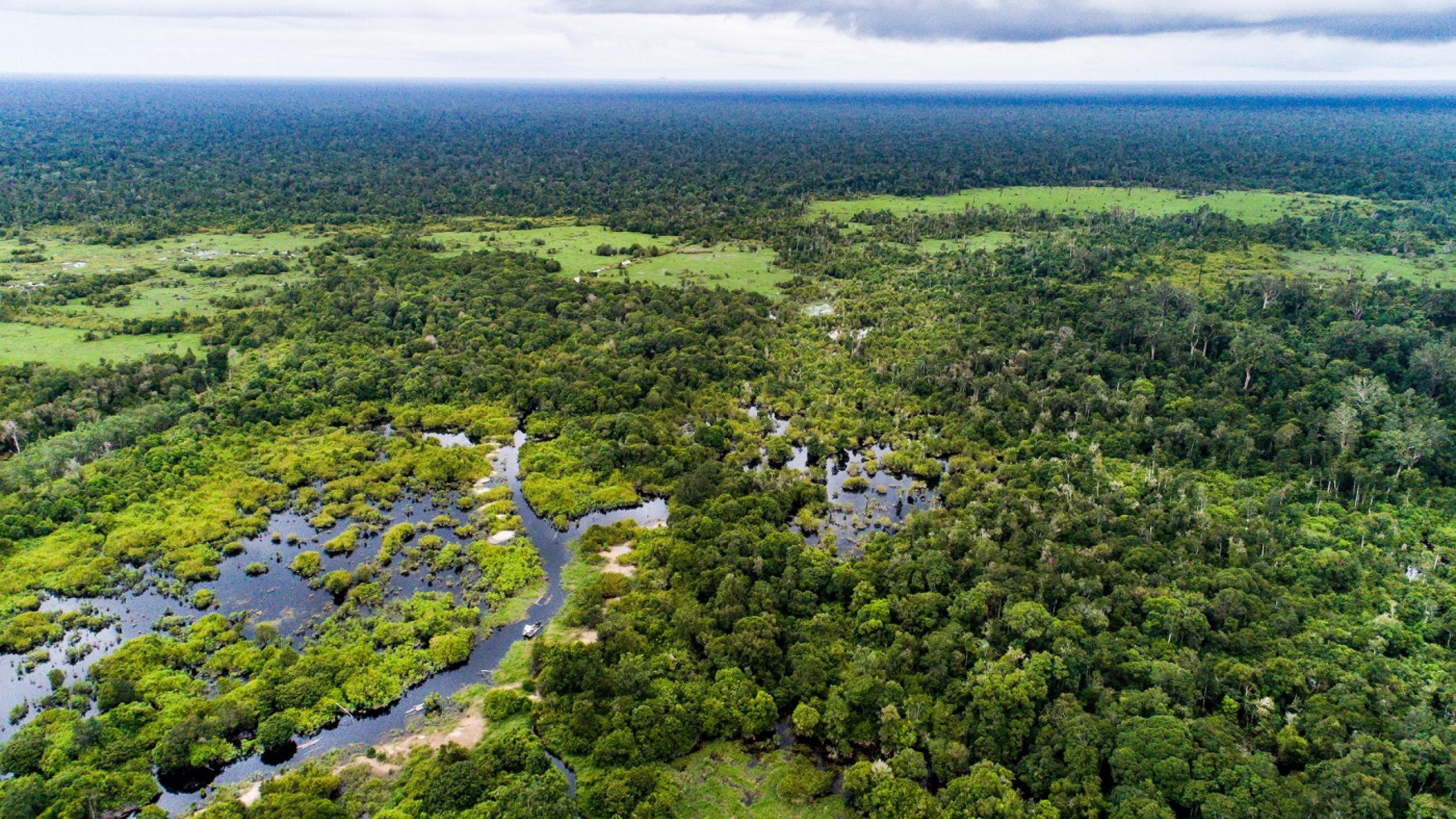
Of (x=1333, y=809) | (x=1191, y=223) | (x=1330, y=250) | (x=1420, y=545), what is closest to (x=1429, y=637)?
(x=1420, y=545)

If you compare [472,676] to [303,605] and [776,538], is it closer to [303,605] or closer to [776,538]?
[303,605]

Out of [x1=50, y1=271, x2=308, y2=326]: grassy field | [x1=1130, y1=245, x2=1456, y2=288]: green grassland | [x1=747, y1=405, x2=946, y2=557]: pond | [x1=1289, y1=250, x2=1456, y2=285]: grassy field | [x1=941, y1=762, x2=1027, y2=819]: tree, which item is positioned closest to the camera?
[x1=941, y1=762, x2=1027, y2=819]: tree

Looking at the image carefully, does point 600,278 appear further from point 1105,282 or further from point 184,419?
point 1105,282

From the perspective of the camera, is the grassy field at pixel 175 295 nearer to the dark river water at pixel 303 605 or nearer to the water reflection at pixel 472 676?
the dark river water at pixel 303 605

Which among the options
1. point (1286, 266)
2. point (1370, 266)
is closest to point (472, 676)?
point (1286, 266)

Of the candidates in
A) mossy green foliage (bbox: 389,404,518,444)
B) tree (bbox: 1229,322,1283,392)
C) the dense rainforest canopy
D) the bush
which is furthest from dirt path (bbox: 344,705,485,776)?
tree (bbox: 1229,322,1283,392)

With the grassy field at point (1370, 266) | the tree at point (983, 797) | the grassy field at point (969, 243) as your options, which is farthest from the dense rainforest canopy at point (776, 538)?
the grassy field at point (969, 243)

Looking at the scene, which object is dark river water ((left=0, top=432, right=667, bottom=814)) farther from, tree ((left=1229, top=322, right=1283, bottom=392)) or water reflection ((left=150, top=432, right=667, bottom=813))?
tree ((left=1229, top=322, right=1283, bottom=392))
